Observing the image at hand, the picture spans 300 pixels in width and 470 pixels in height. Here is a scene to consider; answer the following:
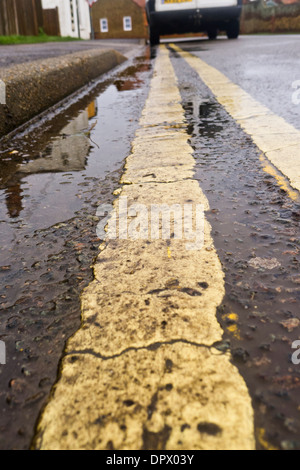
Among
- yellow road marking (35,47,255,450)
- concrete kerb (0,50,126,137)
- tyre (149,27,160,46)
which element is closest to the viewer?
yellow road marking (35,47,255,450)

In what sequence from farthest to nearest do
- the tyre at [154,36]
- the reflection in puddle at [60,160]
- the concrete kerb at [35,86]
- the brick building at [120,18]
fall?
the brick building at [120,18] → the tyre at [154,36] → the concrete kerb at [35,86] → the reflection in puddle at [60,160]

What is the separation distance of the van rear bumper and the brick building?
27306 millimetres

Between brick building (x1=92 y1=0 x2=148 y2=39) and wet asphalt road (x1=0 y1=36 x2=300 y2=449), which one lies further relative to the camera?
brick building (x1=92 y1=0 x2=148 y2=39)

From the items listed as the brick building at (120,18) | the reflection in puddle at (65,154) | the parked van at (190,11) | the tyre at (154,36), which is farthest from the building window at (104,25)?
the reflection in puddle at (65,154)

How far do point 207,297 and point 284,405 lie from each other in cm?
30

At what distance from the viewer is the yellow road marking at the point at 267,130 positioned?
5.39 feet

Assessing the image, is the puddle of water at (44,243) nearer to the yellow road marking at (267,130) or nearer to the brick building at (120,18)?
the yellow road marking at (267,130)

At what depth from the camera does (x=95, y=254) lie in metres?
1.12

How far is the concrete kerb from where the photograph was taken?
2.53 m

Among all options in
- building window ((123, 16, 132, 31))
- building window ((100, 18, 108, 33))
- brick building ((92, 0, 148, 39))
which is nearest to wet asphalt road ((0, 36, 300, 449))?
brick building ((92, 0, 148, 39))

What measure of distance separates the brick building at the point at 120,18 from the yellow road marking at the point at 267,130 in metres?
35.4

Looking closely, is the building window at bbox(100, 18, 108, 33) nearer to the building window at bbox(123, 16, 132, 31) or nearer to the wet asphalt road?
the building window at bbox(123, 16, 132, 31)

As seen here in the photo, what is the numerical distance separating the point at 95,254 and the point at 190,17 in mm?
10221
